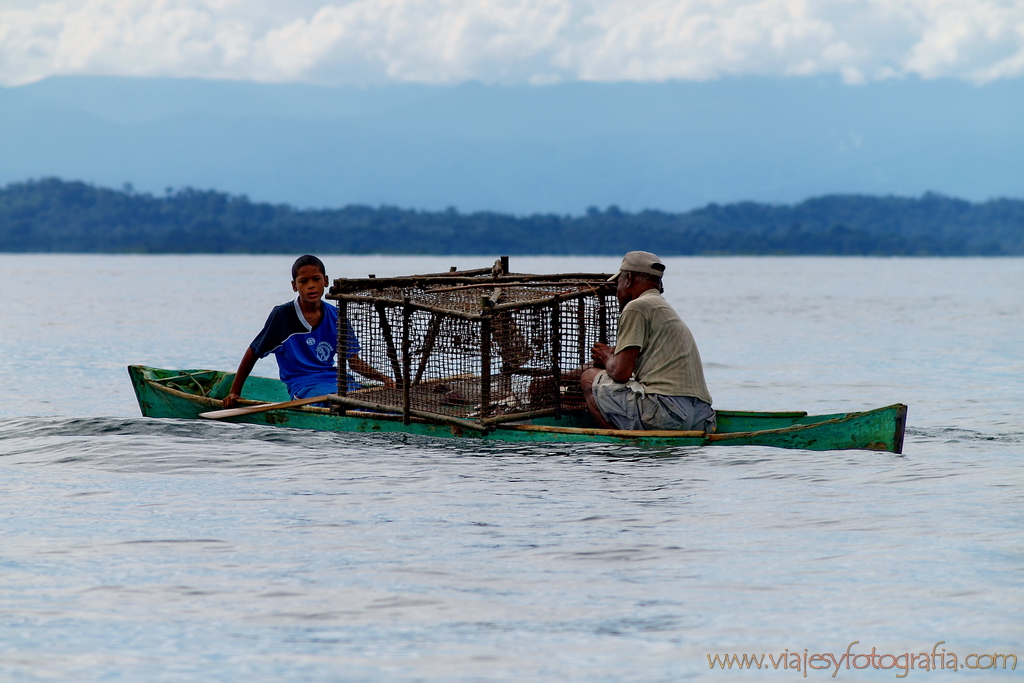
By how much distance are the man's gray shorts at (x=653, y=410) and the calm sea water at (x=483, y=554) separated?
1.45 feet

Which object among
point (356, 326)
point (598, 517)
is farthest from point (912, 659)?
point (356, 326)

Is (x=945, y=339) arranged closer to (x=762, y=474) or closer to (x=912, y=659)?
(x=762, y=474)

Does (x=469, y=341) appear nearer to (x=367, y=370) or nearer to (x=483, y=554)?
(x=367, y=370)

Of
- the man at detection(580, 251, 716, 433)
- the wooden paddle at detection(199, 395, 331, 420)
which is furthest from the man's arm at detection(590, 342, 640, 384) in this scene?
the wooden paddle at detection(199, 395, 331, 420)

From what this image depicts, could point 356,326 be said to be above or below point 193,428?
above

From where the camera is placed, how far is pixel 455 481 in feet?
31.9

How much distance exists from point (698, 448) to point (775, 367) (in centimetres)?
1249

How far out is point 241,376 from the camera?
11.4 m

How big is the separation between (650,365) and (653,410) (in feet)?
1.27

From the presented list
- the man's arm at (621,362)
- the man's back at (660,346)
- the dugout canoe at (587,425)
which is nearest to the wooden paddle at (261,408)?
the dugout canoe at (587,425)

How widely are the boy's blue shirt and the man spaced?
2.64 m

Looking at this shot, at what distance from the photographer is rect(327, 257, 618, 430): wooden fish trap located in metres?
10.3

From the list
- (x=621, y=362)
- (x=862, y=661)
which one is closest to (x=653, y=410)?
(x=621, y=362)

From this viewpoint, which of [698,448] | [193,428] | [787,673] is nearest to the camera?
[787,673]
